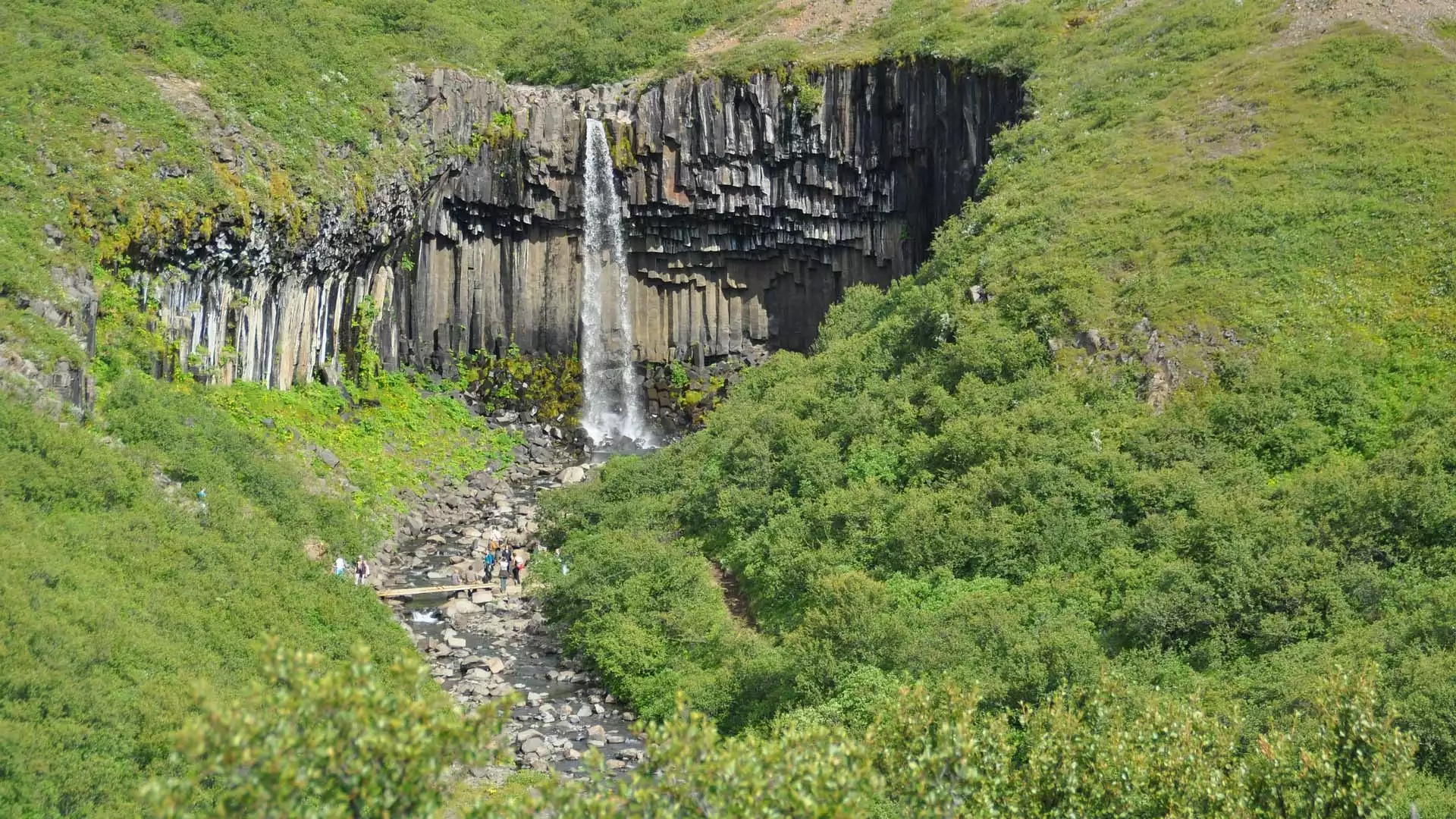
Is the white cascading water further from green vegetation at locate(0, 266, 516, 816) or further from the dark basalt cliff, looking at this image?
green vegetation at locate(0, 266, 516, 816)

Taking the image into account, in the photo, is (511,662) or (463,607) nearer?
(511,662)

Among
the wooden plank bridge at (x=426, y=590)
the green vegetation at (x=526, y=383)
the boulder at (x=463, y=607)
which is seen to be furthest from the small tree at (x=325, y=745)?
the green vegetation at (x=526, y=383)

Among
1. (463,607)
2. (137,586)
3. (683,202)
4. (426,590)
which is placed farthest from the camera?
(683,202)

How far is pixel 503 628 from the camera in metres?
36.4

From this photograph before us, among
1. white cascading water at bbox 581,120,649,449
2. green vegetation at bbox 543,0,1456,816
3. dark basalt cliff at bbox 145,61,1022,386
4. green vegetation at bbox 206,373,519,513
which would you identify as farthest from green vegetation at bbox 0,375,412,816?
white cascading water at bbox 581,120,649,449

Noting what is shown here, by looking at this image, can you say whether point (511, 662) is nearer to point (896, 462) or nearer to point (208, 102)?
point (896, 462)

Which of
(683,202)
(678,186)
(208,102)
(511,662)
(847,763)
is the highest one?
(208,102)

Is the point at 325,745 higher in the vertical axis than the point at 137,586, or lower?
higher

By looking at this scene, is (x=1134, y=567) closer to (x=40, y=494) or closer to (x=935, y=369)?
(x=935, y=369)

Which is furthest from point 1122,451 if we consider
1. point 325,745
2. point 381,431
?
point 381,431

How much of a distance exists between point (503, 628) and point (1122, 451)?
17.3 m

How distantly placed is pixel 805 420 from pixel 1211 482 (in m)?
13.2

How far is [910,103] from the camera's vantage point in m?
55.0

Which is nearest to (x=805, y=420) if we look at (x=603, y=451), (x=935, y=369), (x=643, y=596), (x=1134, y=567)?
(x=935, y=369)
